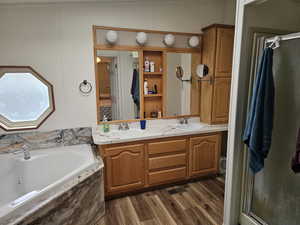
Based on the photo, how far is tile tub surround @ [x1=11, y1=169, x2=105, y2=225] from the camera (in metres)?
1.33

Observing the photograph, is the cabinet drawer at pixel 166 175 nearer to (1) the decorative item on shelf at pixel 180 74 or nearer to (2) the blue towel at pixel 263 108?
(2) the blue towel at pixel 263 108

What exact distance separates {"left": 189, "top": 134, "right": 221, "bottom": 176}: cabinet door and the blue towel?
1.10 m

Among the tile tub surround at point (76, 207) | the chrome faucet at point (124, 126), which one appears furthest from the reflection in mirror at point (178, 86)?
the tile tub surround at point (76, 207)

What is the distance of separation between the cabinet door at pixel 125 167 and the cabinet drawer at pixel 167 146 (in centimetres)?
14

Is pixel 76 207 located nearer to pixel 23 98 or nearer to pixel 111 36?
pixel 23 98

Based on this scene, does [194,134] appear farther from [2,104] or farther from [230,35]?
[2,104]

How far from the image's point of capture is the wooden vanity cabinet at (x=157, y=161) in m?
2.20

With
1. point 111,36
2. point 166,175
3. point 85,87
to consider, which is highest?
point 111,36

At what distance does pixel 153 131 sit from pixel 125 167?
0.58 metres

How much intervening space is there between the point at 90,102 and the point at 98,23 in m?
1.01

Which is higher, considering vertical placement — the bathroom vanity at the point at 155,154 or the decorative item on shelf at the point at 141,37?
the decorative item on shelf at the point at 141,37

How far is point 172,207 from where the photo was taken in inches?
84.1

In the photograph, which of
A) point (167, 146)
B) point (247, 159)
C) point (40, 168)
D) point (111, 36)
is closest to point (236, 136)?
point (247, 159)

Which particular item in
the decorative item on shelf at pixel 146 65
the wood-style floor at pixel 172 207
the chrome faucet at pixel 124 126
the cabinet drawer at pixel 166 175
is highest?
the decorative item on shelf at pixel 146 65
